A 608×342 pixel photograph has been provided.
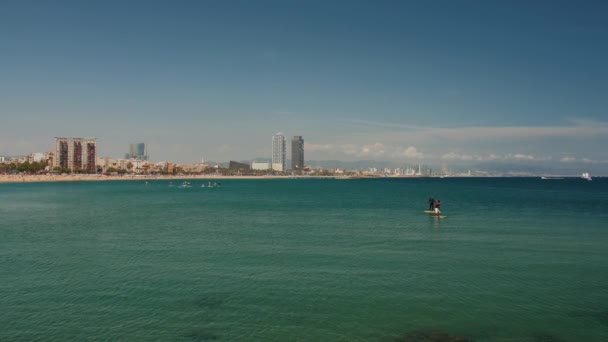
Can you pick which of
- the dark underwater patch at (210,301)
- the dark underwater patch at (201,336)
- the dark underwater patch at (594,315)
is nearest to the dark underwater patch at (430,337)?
the dark underwater patch at (594,315)

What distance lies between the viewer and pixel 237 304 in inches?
839

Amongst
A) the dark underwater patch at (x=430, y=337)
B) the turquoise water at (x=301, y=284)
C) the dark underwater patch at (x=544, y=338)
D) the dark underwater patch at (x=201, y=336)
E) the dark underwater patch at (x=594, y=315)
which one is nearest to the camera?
the dark underwater patch at (x=430, y=337)

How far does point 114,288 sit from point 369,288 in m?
14.1

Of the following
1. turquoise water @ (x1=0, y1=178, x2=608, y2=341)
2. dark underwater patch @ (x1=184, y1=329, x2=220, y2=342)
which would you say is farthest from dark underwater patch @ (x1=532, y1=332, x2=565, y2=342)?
dark underwater patch @ (x1=184, y1=329, x2=220, y2=342)

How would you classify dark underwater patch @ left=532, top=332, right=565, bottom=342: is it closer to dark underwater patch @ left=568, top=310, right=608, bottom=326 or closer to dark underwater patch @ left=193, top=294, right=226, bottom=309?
dark underwater patch @ left=568, top=310, right=608, bottom=326

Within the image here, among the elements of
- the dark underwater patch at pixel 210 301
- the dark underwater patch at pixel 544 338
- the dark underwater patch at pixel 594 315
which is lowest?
the dark underwater patch at pixel 544 338

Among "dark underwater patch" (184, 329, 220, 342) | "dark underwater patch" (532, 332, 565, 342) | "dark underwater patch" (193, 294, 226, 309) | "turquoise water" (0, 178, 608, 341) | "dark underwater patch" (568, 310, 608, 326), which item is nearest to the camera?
"dark underwater patch" (184, 329, 220, 342)

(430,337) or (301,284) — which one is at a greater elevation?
(301,284)

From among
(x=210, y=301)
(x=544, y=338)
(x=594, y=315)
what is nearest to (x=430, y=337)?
(x=544, y=338)

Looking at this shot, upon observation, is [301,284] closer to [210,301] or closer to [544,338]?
[210,301]

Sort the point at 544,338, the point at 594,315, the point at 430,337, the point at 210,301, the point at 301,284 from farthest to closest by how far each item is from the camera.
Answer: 1. the point at 301,284
2. the point at 210,301
3. the point at 594,315
4. the point at 544,338
5. the point at 430,337

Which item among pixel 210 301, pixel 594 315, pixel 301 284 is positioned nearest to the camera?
pixel 594 315

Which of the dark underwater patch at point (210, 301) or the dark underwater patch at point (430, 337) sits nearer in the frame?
the dark underwater patch at point (430, 337)

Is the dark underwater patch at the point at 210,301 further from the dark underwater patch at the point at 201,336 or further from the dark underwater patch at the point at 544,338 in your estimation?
the dark underwater patch at the point at 544,338
